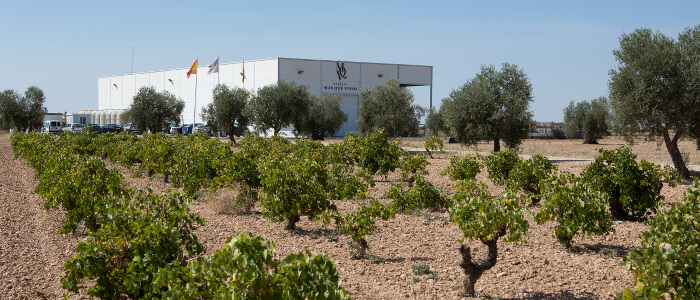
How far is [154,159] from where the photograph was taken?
17.4 metres

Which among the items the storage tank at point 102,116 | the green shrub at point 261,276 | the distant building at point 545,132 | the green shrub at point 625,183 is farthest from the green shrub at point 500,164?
the storage tank at point 102,116

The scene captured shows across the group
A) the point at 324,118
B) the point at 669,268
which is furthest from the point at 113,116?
the point at 669,268

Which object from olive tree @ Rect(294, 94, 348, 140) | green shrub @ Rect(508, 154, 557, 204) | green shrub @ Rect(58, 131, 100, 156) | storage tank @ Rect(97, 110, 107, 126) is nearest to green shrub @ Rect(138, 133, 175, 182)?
green shrub @ Rect(58, 131, 100, 156)

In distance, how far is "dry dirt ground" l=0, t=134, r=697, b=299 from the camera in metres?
6.71

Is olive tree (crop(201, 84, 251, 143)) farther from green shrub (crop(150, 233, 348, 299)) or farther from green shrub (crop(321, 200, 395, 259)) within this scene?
green shrub (crop(150, 233, 348, 299))

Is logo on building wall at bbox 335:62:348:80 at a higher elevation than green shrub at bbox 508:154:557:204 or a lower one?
higher

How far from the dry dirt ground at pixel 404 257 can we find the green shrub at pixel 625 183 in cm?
37

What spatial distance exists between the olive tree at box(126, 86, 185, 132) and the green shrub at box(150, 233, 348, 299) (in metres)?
47.5

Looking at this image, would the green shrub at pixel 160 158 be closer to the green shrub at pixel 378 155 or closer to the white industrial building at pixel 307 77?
the green shrub at pixel 378 155

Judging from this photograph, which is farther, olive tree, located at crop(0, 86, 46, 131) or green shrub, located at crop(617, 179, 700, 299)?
olive tree, located at crop(0, 86, 46, 131)

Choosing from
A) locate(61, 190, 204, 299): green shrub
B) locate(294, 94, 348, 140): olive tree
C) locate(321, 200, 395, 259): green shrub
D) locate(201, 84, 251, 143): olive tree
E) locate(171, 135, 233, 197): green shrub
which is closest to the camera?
locate(61, 190, 204, 299): green shrub

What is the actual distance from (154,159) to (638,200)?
12.4 metres

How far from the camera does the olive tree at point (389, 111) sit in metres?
32.8

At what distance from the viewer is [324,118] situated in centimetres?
5150
